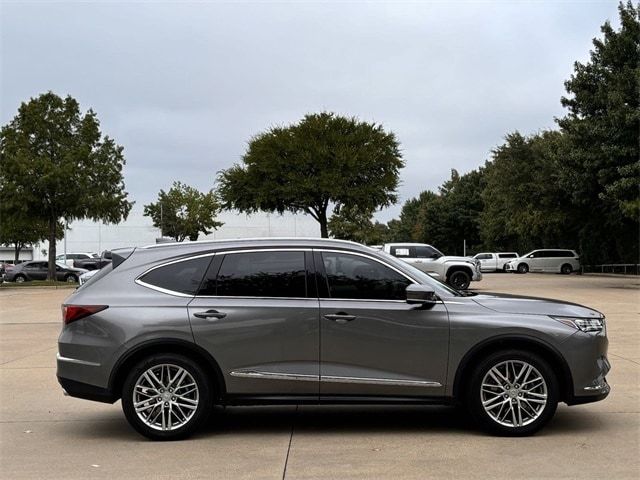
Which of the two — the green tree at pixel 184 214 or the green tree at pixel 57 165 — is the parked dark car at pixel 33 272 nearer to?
the green tree at pixel 57 165

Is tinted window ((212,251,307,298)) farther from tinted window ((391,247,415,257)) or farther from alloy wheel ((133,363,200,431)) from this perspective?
tinted window ((391,247,415,257))

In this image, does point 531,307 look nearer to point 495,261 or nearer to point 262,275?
point 262,275

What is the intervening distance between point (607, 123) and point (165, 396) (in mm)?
23958

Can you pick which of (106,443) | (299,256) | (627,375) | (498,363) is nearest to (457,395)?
(498,363)

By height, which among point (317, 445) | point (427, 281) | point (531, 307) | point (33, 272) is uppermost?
point (427, 281)

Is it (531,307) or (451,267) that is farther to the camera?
(451,267)

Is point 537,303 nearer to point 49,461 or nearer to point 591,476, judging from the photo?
point 591,476

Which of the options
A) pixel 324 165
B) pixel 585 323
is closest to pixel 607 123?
pixel 324 165

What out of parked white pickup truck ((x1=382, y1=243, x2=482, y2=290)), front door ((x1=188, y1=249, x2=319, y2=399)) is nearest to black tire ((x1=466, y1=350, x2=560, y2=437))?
front door ((x1=188, y1=249, x2=319, y2=399))

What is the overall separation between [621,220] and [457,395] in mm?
29126

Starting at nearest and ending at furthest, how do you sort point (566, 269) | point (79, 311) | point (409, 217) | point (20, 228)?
point (79, 311)
point (566, 269)
point (20, 228)
point (409, 217)

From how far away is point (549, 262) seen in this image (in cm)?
4806

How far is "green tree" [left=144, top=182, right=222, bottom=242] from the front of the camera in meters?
74.5

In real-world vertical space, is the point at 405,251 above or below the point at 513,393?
above
